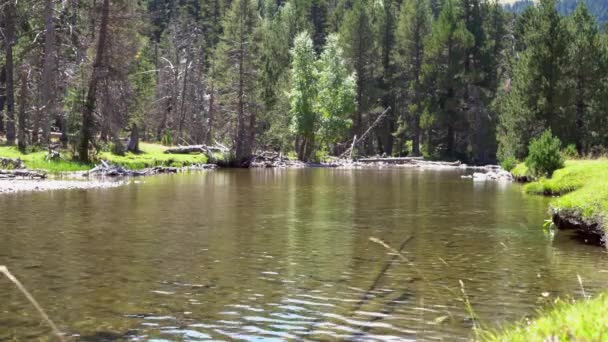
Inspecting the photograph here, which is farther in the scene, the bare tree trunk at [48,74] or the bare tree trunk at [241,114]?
the bare tree trunk at [241,114]

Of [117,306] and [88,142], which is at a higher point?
[88,142]

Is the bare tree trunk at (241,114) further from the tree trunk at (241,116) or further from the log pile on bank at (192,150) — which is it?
the log pile on bank at (192,150)

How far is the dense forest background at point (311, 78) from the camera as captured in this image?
44594mm

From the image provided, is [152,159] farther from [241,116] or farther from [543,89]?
[543,89]

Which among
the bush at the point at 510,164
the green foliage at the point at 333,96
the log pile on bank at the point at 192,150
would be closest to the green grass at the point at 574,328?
the bush at the point at 510,164

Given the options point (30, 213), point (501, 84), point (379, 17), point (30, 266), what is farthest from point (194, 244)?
point (379, 17)

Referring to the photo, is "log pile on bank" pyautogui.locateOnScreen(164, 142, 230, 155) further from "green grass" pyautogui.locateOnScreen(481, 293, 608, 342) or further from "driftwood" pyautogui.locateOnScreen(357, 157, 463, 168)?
"green grass" pyautogui.locateOnScreen(481, 293, 608, 342)

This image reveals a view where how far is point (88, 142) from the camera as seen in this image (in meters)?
41.7

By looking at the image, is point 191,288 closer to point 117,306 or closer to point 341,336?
point 117,306

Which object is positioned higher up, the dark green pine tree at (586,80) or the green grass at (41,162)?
the dark green pine tree at (586,80)

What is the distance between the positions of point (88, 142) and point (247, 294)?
110 ft

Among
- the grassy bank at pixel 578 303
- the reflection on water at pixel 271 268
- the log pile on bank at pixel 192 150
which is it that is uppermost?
the log pile on bank at pixel 192 150

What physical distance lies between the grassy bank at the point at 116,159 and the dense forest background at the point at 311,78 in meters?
1.32

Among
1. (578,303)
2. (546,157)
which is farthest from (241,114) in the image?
(578,303)
